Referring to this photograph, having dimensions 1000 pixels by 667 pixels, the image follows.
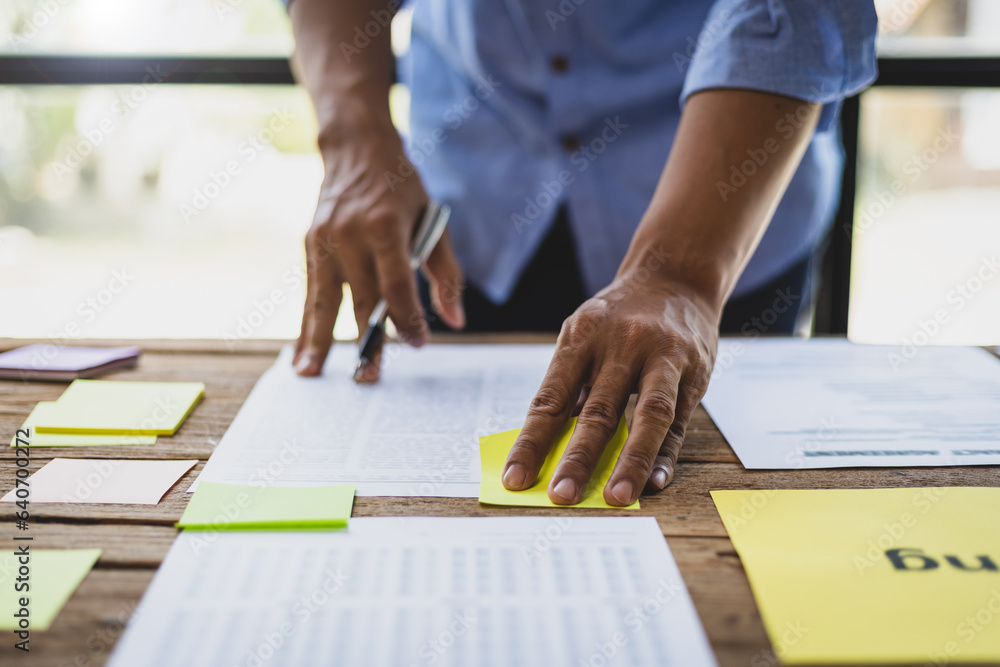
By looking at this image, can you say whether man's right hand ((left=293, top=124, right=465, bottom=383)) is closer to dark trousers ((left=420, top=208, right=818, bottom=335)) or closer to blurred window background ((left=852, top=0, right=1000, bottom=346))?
dark trousers ((left=420, top=208, right=818, bottom=335))

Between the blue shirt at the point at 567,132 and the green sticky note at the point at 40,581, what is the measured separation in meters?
0.74

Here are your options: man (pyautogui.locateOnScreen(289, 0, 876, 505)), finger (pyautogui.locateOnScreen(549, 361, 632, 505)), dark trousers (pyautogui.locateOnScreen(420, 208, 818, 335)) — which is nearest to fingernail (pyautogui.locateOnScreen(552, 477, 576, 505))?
finger (pyautogui.locateOnScreen(549, 361, 632, 505))

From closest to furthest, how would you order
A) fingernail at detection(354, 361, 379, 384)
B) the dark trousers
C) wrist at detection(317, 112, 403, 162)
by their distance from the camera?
fingernail at detection(354, 361, 379, 384), wrist at detection(317, 112, 403, 162), the dark trousers

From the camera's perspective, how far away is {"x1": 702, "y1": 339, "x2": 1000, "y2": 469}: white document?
0.66 metres

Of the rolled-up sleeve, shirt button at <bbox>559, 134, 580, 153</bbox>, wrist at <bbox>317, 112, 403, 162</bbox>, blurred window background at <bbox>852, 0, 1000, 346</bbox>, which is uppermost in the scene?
the rolled-up sleeve

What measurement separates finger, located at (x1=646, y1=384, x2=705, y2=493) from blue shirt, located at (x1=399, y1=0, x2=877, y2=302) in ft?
1.42

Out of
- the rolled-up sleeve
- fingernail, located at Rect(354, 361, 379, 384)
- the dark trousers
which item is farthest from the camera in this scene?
the dark trousers

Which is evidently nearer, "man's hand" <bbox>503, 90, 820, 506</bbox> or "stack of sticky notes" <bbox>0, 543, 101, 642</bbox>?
"stack of sticky notes" <bbox>0, 543, 101, 642</bbox>

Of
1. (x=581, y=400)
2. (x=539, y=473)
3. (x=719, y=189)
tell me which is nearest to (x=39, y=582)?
(x=539, y=473)

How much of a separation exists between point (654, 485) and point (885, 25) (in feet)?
4.48

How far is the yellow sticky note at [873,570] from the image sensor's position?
41 cm

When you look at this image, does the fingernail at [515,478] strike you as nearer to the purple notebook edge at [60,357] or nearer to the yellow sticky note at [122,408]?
the yellow sticky note at [122,408]

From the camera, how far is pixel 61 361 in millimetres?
934

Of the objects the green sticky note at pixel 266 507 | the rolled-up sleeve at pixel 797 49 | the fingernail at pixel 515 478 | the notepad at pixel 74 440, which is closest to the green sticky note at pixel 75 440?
the notepad at pixel 74 440
